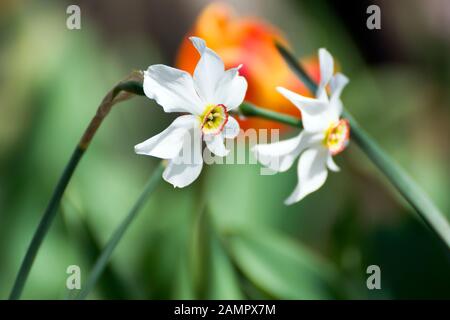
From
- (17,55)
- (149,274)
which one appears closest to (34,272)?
(149,274)

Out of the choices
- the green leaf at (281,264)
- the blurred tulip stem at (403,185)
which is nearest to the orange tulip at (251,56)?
the green leaf at (281,264)

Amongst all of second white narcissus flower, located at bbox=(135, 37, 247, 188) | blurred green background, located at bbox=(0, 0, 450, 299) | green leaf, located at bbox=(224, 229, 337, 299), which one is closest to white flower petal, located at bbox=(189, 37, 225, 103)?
second white narcissus flower, located at bbox=(135, 37, 247, 188)

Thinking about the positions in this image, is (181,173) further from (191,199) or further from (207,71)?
(191,199)

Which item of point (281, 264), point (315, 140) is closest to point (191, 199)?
point (281, 264)

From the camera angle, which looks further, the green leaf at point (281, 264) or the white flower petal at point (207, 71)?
the green leaf at point (281, 264)

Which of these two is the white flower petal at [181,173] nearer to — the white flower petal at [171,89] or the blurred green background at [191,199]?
the white flower petal at [171,89]

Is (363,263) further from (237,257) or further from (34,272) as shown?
(34,272)
